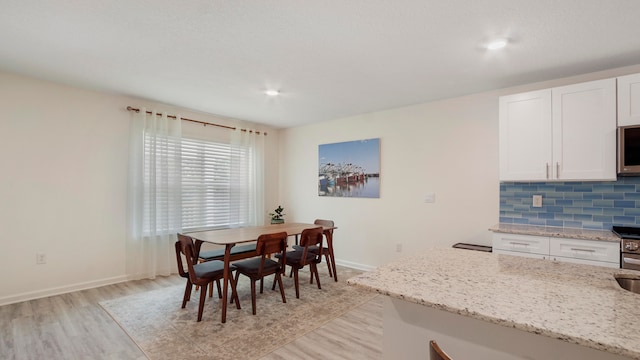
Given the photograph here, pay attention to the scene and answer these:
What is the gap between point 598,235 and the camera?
251 centimetres

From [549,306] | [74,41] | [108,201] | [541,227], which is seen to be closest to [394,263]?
[549,306]

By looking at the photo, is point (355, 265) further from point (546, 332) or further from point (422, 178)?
point (546, 332)

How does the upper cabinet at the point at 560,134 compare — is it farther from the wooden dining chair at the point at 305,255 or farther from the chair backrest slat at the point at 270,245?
the chair backrest slat at the point at 270,245

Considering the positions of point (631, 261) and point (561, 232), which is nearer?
point (631, 261)

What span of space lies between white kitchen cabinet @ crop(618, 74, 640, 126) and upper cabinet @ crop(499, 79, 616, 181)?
0.14ft

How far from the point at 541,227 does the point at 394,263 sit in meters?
2.39

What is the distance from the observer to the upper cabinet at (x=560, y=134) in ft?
8.51

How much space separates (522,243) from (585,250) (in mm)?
443

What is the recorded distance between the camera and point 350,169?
15.7ft

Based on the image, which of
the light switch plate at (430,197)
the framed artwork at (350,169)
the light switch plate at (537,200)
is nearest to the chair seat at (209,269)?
the framed artwork at (350,169)

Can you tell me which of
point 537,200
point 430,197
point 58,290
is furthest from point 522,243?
point 58,290

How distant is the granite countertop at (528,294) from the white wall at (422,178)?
207 cm

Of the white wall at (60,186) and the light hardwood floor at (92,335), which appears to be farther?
the white wall at (60,186)

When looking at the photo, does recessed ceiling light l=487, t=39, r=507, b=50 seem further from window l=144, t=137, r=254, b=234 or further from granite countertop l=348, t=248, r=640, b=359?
window l=144, t=137, r=254, b=234
